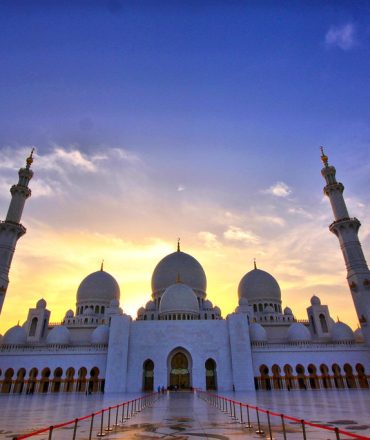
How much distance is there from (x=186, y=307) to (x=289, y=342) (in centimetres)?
1155

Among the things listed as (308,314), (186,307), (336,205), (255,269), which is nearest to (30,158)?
(186,307)

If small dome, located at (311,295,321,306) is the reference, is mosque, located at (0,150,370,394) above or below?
below

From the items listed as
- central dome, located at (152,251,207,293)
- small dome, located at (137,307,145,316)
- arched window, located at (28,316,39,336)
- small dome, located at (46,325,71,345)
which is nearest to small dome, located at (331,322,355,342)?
central dome, located at (152,251,207,293)

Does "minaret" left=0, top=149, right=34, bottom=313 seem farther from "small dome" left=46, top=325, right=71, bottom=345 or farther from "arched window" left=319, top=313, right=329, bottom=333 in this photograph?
"arched window" left=319, top=313, right=329, bottom=333

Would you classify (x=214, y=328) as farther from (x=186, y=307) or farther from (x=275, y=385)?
(x=275, y=385)

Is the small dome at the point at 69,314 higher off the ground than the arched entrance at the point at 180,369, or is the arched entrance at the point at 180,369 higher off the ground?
the small dome at the point at 69,314

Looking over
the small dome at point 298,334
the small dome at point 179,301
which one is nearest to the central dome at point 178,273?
the small dome at point 179,301

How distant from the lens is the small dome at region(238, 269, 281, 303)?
43.1 meters

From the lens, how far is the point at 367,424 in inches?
294

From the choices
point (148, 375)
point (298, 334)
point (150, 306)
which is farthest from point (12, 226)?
point (298, 334)

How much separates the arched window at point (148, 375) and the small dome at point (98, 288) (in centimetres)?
1388

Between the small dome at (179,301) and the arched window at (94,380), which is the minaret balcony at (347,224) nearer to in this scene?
the small dome at (179,301)

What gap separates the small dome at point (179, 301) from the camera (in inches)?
1389

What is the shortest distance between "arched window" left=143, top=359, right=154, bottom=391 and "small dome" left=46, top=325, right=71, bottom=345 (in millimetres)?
9538
